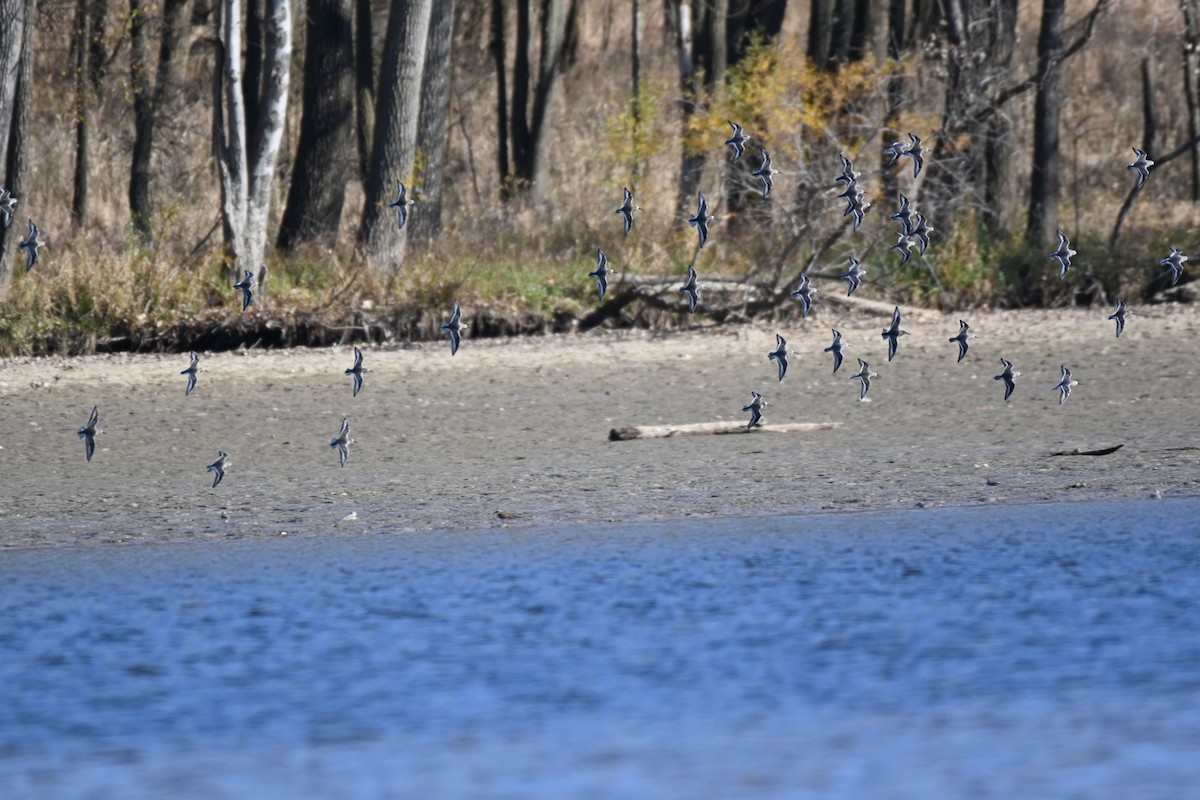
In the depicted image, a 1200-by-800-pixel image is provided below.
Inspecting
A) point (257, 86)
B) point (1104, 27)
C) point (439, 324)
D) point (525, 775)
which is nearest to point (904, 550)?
point (525, 775)

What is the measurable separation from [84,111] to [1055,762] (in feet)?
63.7

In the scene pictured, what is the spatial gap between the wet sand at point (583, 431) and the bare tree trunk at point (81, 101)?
28.0 ft

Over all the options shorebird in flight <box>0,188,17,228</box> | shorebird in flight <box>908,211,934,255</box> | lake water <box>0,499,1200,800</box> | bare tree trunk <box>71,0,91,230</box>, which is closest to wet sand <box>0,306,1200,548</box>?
lake water <box>0,499,1200,800</box>

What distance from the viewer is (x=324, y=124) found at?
65.7ft

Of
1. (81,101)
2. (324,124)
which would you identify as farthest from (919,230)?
(81,101)

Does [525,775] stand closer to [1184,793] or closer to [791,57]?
[1184,793]

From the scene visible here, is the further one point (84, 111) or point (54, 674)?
point (84, 111)

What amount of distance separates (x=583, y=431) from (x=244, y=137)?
277 inches

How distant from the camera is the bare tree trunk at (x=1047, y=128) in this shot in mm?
19562

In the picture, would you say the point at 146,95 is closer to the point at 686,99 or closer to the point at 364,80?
the point at 364,80

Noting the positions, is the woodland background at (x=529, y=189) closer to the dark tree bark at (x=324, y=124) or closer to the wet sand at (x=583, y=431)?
the dark tree bark at (x=324, y=124)

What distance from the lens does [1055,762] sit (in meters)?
5.71

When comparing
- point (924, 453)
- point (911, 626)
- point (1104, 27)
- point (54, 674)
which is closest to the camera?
point (54, 674)

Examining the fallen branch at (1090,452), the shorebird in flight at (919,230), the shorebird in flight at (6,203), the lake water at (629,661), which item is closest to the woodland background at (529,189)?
the shorebird in flight at (6,203)
